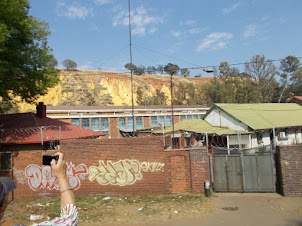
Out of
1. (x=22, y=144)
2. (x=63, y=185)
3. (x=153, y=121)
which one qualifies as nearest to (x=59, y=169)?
(x=63, y=185)

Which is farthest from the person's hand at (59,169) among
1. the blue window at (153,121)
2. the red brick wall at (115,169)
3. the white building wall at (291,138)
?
the blue window at (153,121)

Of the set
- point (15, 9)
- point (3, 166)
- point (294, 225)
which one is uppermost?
point (15, 9)

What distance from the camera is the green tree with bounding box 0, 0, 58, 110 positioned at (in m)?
11.0

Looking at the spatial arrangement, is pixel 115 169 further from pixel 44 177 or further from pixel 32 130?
pixel 32 130

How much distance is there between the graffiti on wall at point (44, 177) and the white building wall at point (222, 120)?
13.2 m

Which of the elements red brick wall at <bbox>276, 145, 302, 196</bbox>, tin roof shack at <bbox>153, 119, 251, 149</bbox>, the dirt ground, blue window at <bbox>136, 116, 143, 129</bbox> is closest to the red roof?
the dirt ground

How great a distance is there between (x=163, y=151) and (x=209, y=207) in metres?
2.88

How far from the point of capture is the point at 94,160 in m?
10.4

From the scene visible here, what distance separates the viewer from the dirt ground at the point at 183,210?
7355mm

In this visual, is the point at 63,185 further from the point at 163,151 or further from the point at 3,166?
the point at 3,166

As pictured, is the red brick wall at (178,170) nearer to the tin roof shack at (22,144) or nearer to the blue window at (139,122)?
the tin roof shack at (22,144)

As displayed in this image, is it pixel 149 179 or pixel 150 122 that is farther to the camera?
pixel 150 122

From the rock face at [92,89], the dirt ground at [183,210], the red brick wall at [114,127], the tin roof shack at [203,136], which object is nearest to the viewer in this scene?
the dirt ground at [183,210]

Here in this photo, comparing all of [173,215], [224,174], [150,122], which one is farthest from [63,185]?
A: [150,122]
